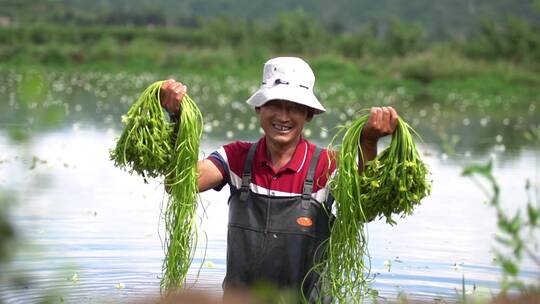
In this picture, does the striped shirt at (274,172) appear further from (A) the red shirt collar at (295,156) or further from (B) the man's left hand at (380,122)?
(B) the man's left hand at (380,122)

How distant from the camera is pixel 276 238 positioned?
530 centimetres

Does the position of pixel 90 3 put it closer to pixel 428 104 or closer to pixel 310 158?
pixel 428 104

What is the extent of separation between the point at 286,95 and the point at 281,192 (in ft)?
1.43

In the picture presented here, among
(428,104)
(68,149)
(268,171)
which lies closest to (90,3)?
(428,104)

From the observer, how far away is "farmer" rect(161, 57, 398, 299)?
209 inches

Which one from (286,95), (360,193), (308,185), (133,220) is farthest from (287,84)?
(133,220)

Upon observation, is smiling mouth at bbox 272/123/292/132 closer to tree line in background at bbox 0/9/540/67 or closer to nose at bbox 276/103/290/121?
nose at bbox 276/103/290/121

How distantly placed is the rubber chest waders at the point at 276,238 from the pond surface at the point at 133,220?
0.69 ft

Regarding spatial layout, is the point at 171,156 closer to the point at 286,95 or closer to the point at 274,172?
the point at 274,172

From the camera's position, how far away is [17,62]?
4244 centimetres

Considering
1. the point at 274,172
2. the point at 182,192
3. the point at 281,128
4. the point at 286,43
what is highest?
the point at 286,43

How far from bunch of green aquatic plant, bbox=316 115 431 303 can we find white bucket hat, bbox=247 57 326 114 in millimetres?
251

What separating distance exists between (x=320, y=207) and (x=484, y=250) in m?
4.13

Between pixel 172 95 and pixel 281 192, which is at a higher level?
pixel 172 95
